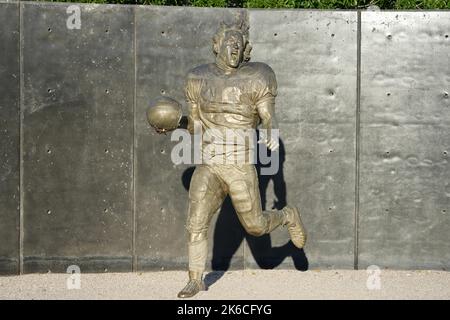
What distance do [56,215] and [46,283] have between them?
81cm

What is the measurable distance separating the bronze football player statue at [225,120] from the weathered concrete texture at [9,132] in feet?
7.09

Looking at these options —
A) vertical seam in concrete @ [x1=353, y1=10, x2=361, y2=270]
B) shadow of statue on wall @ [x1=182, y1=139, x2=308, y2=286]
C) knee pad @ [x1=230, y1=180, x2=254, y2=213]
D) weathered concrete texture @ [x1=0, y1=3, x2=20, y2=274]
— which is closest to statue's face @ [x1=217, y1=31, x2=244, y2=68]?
knee pad @ [x1=230, y1=180, x2=254, y2=213]

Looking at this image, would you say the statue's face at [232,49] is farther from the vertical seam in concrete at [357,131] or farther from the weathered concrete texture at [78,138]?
the vertical seam in concrete at [357,131]

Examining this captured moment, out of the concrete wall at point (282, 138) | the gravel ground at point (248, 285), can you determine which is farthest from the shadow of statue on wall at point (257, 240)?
the gravel ground at point (248, 285)

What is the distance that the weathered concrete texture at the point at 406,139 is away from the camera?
37.6ft

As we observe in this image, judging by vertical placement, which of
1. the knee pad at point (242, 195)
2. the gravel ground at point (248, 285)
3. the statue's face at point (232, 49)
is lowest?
Answer: the gravel ground at point (248, 285)

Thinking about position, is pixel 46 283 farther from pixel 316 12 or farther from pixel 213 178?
pixel 316 12

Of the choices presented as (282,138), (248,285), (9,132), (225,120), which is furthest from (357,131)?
(9,132)

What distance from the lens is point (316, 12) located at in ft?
37.6

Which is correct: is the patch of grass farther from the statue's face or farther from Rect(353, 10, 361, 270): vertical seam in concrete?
the statue's face

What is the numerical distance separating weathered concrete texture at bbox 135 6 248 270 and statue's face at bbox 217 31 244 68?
61.1 inches

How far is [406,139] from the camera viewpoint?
1149 centimetres
